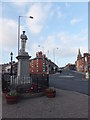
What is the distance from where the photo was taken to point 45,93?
29.3ft

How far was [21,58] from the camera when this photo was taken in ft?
36.7

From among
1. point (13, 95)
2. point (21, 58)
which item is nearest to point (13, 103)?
point (13, 95)

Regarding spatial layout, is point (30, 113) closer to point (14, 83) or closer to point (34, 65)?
point (14, 83)

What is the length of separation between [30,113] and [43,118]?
0.84 meters

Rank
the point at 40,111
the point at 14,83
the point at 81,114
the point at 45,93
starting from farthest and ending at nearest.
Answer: the point at 14,83
the point at 45,93
the point at 40,111
the point at 81,114

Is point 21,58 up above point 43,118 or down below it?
above

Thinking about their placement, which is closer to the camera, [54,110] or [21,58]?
[54,110]

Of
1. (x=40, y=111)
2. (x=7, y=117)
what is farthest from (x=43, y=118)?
(x=7, y=117)

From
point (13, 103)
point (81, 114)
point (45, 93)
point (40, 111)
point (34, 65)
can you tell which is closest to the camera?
point (81, 114)

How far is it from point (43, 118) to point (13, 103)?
282 cm

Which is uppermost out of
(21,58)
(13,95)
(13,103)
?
(21,58)

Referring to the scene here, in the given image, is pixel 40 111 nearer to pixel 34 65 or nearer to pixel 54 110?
pixel 54 110

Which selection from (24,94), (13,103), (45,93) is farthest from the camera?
(45,93)

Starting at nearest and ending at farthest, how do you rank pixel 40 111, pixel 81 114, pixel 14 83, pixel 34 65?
pixel 81 114, pixel 40 111, pixel 14 83, pixel 34 65
